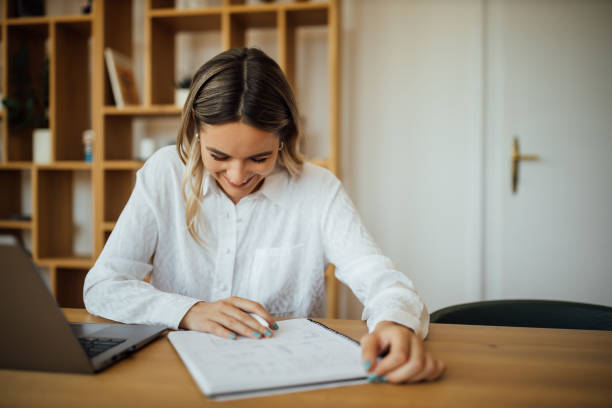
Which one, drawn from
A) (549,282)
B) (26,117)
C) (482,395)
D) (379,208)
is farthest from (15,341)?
(549,282)

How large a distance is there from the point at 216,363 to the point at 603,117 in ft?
8.34

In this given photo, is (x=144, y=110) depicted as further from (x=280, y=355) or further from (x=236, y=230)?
(x=280, y=355)

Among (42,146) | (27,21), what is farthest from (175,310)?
(27,21)

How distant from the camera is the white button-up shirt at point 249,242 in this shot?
3.62ft

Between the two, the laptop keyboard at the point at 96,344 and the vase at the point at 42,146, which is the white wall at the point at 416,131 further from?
the laptop keyboard at the point at 96,344

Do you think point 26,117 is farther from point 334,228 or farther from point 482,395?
point 482,395

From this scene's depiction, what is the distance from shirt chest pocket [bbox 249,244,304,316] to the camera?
1204mm

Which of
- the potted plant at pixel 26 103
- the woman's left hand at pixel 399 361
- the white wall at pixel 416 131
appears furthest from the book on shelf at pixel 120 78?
the woman's left hand at pixel 399 361

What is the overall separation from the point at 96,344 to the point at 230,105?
22.3 inches

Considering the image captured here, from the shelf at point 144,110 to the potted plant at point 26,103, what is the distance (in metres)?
0.44

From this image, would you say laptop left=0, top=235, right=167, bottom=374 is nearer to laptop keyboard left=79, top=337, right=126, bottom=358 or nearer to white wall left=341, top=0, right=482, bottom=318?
laptop keyboard left=79, top=337, right=126, bottom=358

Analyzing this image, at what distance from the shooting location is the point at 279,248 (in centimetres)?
124

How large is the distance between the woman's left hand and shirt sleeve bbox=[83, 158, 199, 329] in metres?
0.40

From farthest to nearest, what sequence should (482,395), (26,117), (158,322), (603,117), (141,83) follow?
(141,83) < (26,117) < (603,117) < (158,322) < (482,395)
